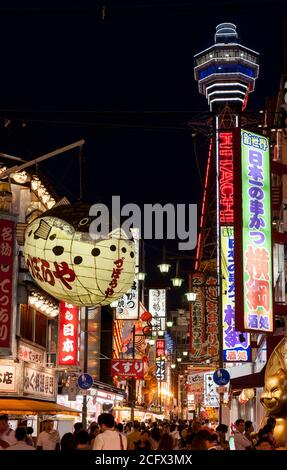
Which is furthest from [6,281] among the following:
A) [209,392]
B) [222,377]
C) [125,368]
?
[209,392]

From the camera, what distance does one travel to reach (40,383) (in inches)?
1148

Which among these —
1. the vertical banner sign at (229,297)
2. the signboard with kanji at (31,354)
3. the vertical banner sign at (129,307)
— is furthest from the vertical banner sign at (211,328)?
the signboard with kanji at (31,354)

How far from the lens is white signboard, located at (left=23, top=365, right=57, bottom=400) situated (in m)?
26.7

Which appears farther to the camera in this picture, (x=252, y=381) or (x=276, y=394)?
(x=252, y=381)

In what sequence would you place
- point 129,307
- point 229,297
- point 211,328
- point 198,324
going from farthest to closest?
point 198,324 < point 211,328 < point 129,307 < point 229,297

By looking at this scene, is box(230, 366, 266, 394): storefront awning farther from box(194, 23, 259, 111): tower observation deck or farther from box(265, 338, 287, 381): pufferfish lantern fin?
box(194, 23, 259, 111): tower observation deck

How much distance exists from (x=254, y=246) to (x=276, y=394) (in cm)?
796

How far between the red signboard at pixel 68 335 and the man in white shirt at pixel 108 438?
2102cm

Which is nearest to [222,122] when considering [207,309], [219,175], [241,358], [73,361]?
[207,309]

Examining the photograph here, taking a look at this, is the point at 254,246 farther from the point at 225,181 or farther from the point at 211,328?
the point at 211,328

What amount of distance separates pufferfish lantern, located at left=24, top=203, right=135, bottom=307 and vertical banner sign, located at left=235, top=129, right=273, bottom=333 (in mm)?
10629

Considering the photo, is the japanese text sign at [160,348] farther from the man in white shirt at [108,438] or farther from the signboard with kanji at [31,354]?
the man in white shirt at [108,438]

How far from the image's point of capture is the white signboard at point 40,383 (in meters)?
26.7

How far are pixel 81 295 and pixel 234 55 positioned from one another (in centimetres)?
8485
